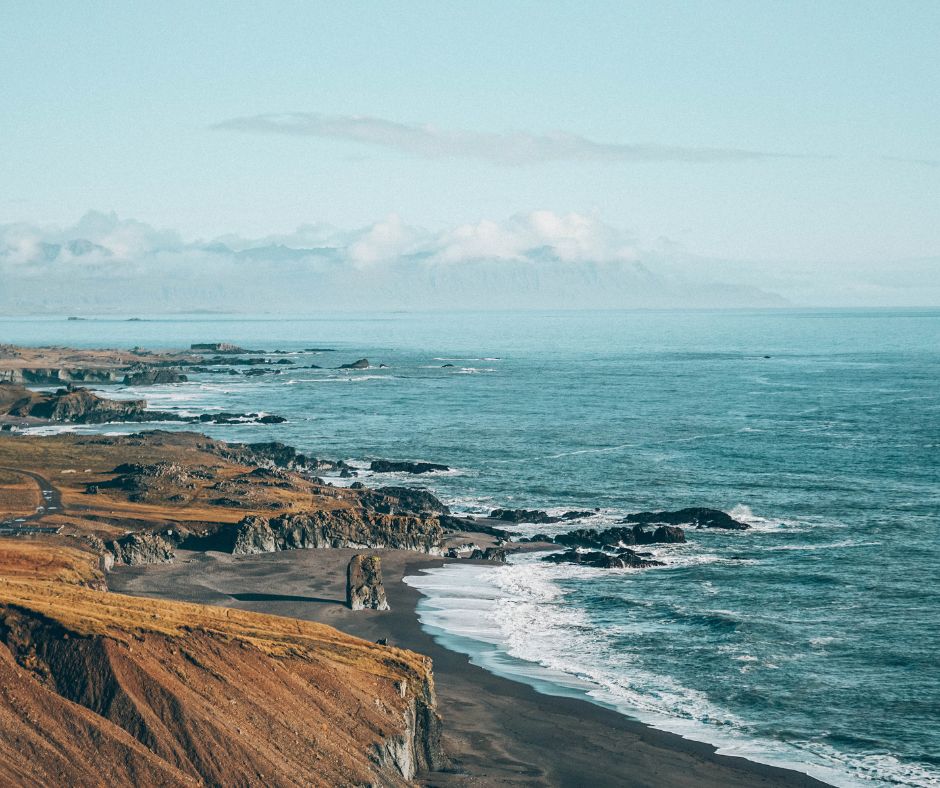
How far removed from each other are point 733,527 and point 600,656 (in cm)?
3234

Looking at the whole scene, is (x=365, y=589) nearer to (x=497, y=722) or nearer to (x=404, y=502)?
(x=497, y=722)

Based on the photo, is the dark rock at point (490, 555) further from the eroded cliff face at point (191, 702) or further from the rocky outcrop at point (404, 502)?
the eroded cliff face at point (191, 702)

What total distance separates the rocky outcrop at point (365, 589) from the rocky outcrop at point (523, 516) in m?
26.8

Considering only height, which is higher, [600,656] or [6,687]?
[6,687]

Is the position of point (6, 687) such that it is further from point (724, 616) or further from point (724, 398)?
point (724, 398)

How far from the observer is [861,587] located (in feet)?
233

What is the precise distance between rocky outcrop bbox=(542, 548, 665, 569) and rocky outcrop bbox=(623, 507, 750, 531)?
9.84 m

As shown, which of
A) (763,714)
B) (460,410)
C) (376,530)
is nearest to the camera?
(763,714)

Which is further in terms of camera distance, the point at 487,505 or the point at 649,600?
the point at 487,505

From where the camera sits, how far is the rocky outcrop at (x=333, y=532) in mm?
81562

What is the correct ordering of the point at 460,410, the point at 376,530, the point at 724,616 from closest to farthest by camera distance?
the point at 724,616 → the point at 376,530 → the point at 460,410

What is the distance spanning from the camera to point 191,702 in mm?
40688

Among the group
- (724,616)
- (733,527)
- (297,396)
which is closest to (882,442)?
(733,527)

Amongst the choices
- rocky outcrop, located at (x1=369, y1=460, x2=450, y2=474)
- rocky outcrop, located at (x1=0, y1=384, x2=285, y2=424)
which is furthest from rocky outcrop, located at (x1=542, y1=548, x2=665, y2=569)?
rocky outcrop, located at (x1=0, y1=384, x2=285, y2=424)
